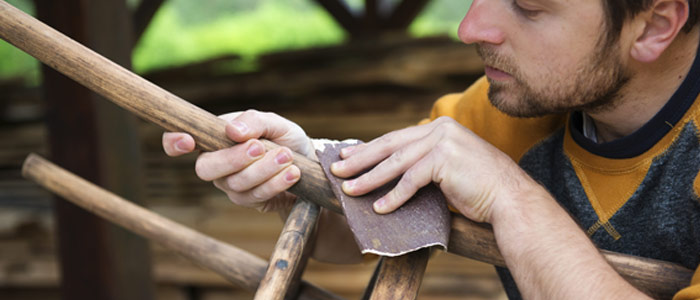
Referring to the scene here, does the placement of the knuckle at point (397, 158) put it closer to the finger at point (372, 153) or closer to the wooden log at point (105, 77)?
the finger at point (372, 153)

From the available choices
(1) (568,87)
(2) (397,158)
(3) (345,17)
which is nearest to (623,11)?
(1) (568,87)

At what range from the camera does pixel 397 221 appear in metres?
1.36

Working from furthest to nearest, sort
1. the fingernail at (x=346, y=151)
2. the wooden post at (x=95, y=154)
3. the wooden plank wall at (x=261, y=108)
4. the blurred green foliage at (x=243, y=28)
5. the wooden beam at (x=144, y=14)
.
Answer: the blurred green foliage at (x=243, y=28) → the wooden beam at (x=144, y=14) → the wooden plank wall at (x=261, y=108) → the wooden post at (x=95, y=154) → the fingernail at (x=346, y=151)

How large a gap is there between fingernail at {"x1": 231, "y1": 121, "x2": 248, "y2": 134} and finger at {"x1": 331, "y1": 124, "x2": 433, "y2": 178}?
8.2 inches

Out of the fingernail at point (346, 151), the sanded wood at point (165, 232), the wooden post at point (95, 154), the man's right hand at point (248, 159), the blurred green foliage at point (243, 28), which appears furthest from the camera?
the blurred green foliage at point (243, 28)

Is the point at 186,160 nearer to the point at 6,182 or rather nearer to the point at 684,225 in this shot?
the point at 6,182

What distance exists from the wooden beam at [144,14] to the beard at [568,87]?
4.28m

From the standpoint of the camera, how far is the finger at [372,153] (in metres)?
1.42

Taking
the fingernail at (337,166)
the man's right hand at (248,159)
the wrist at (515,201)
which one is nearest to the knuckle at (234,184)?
the man's right hand at (248,159)

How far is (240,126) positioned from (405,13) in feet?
16.0

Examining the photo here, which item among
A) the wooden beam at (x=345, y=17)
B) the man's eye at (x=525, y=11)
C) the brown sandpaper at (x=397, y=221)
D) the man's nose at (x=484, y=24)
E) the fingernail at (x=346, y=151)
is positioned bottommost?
the wooden beam at (x=345, y=17)

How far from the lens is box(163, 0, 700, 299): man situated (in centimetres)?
135

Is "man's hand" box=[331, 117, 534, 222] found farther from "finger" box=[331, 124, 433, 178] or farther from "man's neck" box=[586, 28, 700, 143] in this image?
"man's neck" box=[586, 28, 700, 143]

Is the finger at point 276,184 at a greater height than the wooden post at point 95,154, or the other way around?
the finger at point 276,184
